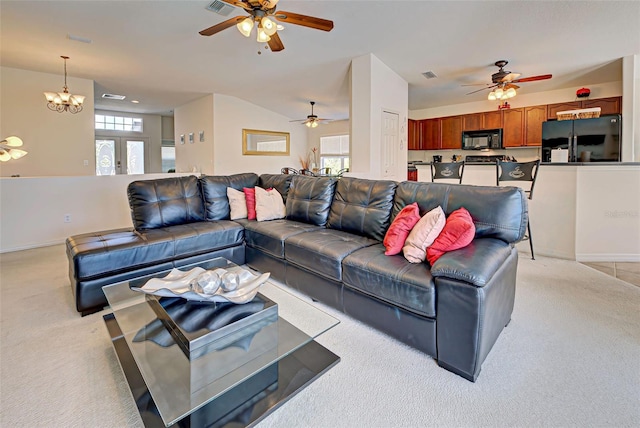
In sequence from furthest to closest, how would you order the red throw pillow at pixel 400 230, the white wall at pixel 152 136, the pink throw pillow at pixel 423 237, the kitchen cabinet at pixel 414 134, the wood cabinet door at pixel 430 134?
the white wall at pixel 152 136, the kitchen cabinet at pixel 414 134, the wood cabinet door at pixel 430 134, the red throw pillow at pixel 400 230, the pink throw pillow at pixel 423 237

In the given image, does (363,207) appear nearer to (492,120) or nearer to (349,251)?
(349,251)

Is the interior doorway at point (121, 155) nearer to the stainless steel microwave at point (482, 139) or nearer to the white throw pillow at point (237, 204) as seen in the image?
the white throw pillow at point (237, 204)

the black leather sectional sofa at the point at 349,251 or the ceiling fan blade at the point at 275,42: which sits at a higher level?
the ceiling fan blade at the point at 275,42

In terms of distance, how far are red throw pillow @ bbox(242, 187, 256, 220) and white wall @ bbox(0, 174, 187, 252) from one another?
2772mm

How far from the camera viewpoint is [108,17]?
12.5 feet

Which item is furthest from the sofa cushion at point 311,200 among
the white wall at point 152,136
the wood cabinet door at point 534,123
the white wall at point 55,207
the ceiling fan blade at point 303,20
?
the white wall at point 152,136

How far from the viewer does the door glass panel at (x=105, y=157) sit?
9.16 m

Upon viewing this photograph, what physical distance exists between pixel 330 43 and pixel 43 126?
5521 mm

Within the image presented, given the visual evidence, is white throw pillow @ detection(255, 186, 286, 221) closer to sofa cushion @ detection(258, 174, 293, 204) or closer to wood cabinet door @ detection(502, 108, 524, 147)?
sofa cushion @ detection(258, 174, 293, 204)

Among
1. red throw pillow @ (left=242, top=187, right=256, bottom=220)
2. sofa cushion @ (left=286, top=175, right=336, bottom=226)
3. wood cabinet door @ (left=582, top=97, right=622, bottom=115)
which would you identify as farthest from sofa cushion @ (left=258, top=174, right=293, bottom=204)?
wood cabinet door @ (left=582, top=97, right=622, bottom=115)

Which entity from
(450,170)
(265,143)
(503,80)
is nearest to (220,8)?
(450,170)

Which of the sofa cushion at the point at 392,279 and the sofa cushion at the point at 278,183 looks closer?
the sofa cushion at the point at 392,279

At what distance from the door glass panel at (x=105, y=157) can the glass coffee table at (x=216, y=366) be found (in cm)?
912

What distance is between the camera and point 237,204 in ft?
12.2
